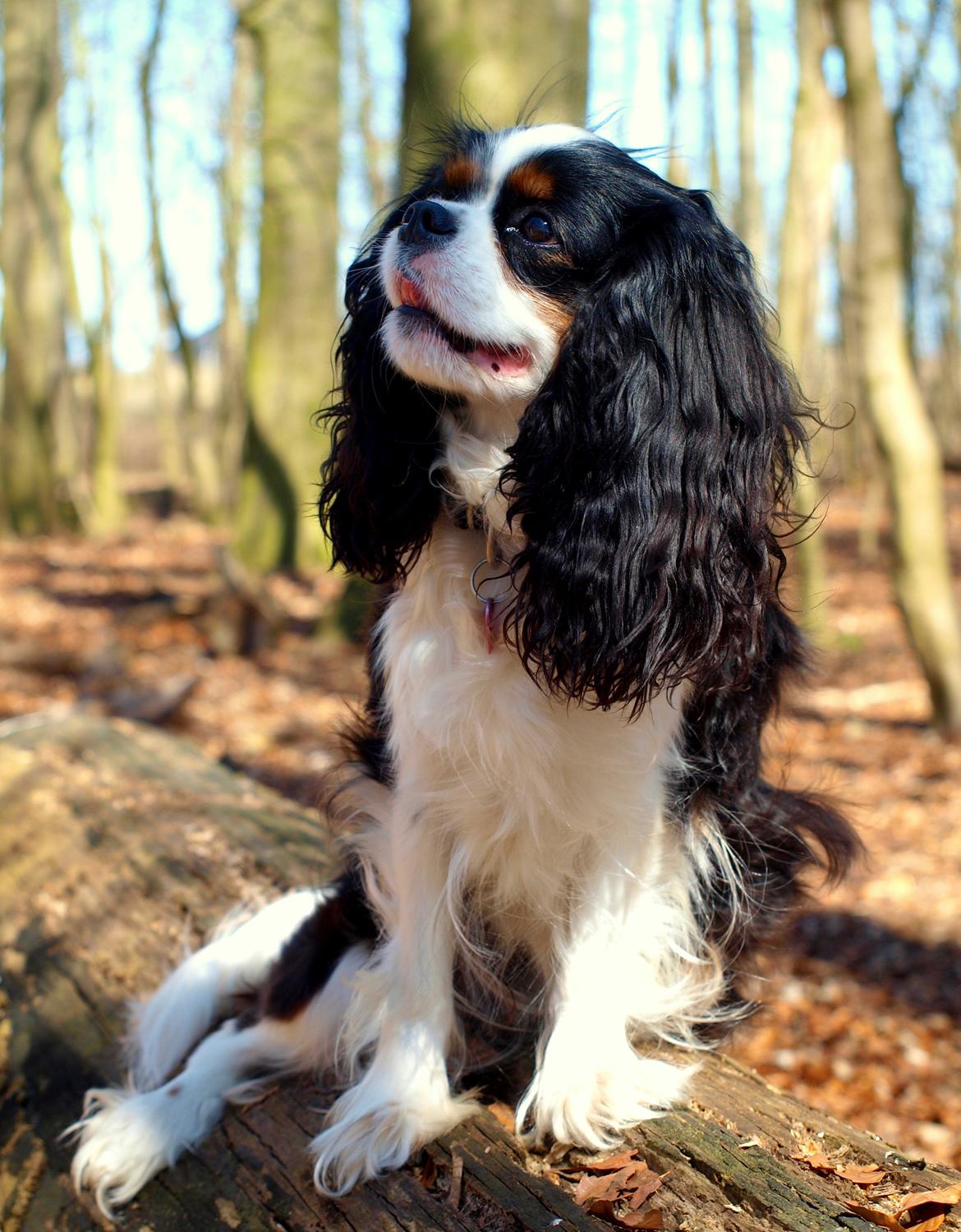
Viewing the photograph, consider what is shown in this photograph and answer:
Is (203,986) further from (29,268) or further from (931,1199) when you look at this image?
(29,268)

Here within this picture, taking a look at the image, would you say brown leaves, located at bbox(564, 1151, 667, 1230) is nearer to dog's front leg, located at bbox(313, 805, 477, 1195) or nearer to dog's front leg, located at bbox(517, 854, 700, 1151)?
dog's front leg, located at bbox(517, 854, 700, 1151)

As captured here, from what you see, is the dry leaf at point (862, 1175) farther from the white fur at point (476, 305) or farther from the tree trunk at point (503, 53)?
the tree trunk at point (503, 53)

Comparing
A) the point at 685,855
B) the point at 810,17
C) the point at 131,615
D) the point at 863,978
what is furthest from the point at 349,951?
the point at 810,17

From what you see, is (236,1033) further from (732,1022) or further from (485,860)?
(732,1022)

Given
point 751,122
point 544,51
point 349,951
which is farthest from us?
point 751,122

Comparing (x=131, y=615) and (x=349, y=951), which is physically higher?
(x=349, y=951)

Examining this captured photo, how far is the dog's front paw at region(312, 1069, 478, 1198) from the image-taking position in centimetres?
228

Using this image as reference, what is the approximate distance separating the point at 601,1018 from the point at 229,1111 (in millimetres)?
919

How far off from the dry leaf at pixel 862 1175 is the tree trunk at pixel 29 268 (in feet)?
49.4

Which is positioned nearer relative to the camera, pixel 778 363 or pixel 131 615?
pixel 778 363

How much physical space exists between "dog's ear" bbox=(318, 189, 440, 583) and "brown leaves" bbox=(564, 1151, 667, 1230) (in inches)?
49.6

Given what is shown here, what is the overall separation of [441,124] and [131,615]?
23.6ft

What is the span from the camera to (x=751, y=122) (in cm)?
1296

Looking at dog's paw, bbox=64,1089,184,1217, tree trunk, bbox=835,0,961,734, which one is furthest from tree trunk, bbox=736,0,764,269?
dog's paw, bbox=64,1089,184,1217
